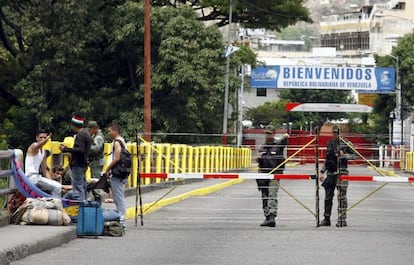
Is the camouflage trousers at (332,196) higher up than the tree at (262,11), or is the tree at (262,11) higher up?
the tree at (262,11)

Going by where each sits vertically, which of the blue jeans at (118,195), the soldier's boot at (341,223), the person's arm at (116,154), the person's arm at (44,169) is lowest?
the soldier's boot at (341,223)

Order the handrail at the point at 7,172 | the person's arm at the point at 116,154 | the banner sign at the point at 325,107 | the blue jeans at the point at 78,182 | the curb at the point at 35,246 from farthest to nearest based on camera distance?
the banner sign at the point at 325,107 → the blue jeans at the point at 78,182 → the person's arm at the point at 116,154 → the handrail at the point at 7,172 → the curb at the point at 35,246

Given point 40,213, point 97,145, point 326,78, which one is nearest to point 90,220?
point 40,213

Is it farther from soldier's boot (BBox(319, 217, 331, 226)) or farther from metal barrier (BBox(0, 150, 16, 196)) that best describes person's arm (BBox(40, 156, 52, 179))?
Result: soldier's boot (BBox(319, 217, 331, 226))

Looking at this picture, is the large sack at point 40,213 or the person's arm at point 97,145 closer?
the large sack at point 40,213

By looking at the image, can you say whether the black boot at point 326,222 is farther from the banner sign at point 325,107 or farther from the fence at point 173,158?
the banner sign at point 325,107

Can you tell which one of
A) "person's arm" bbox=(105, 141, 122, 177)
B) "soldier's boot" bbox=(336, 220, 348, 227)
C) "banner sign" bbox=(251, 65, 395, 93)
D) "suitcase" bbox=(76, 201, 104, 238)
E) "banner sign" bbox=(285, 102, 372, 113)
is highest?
"banner sign" bbox=(251, 65, 395, 93)

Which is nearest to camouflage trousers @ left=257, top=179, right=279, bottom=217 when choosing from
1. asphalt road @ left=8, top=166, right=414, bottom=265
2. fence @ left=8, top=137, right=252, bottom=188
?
asphalt road @ left=8, top=166, right=414, bottom=265

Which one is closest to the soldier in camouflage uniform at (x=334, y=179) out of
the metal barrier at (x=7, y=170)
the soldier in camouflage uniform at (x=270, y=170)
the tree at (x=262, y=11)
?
the soldier in camouflage uniform at (x=270, y=170)

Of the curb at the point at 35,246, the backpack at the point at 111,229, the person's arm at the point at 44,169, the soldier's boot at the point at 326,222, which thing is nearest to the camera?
the curb at the point at 35,246

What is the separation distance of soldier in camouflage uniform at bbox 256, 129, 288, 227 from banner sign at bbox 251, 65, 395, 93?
5498cm

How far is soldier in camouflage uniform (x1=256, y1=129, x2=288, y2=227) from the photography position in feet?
68.6

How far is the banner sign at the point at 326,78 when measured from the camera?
77.3 metres

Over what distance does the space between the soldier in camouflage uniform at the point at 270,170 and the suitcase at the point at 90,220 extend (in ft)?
12.5
